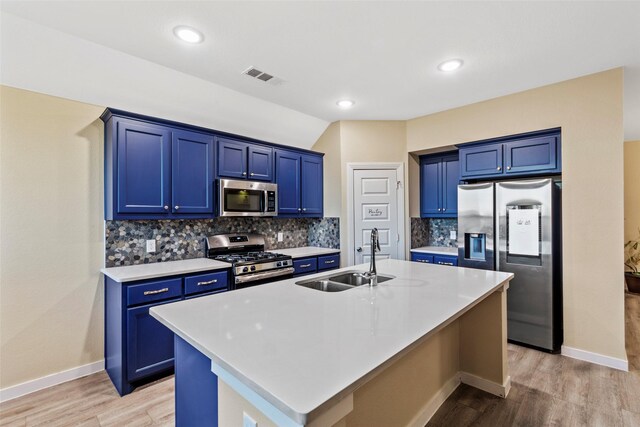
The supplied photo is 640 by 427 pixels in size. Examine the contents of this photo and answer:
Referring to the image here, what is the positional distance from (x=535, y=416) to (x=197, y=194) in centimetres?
330

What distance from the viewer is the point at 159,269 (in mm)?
2684

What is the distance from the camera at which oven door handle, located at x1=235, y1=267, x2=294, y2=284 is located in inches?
119

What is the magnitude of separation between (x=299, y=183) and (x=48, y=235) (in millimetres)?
2611

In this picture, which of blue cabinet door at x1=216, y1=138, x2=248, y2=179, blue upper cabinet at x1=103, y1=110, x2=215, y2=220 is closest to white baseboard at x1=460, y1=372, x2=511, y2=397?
blue upper cabinet at x1=103, y1=110, x2=215, y2=220

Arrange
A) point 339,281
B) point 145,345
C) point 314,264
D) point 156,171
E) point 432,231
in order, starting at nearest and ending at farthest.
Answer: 1. point 339,281
2. point 145,345
3. point 156,171
4. point 314,264
5. point 432,231

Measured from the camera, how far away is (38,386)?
2.44 metres

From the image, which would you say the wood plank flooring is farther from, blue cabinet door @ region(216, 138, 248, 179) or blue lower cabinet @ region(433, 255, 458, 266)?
blue cabinet door @ region(216, 138, 248, 179)

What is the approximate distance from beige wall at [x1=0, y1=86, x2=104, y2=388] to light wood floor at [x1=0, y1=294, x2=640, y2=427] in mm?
338

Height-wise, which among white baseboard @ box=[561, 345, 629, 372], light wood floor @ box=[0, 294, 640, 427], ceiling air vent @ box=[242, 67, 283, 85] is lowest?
light wood floor @ box=[0, 294, 640, 427]

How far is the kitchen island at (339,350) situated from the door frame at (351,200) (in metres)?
1.69

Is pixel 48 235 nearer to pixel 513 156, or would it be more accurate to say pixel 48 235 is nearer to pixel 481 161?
pixel 481 161

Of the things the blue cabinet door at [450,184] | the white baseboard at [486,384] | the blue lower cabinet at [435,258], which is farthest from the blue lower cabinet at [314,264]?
the white baseboard at [486,384]

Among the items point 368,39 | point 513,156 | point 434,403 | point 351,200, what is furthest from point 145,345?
point 513,156

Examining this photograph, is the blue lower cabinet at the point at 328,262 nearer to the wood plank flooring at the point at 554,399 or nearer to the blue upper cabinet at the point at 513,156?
the blue upper cabinet at the point at 513,156
